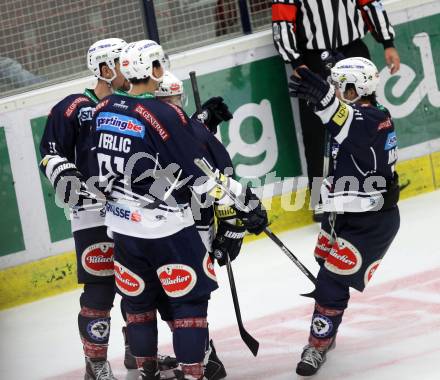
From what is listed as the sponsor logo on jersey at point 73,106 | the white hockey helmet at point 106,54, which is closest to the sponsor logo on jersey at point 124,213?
the sponsor logo on jersey at point 73,106

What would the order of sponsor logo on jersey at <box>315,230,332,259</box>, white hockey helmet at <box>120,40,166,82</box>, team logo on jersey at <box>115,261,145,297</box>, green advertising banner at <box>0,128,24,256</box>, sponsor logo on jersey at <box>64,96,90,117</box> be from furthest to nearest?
green advertising banner at <box>0,128,24,256</box> → sponsor logo on jersey at <box>315,230,332,259</box> → sponsor logo on jersey at <box>64,96,90,117</box> → team logo on jersey at <box>115,261,145,297</box> → white hockey helmet at <box>120,40,166,82</box>

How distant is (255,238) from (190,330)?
2868 mm

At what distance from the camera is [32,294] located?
679cm

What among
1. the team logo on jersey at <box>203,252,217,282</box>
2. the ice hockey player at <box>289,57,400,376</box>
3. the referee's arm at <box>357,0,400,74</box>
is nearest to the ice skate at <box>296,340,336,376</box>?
A: the ice hockey player at <box>289,57,400,376</box>

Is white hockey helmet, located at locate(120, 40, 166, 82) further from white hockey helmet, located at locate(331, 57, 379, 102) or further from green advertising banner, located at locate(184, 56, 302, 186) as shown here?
green advertising banner, located at locate(184, 56, 302, 186)

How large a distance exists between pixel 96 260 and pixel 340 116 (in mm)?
1184

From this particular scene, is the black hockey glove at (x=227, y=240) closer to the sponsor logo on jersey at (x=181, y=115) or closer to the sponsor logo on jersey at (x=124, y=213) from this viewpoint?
the sponsor logo on jersey at (x=124, y=213)

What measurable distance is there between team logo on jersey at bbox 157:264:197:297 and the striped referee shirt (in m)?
2.92

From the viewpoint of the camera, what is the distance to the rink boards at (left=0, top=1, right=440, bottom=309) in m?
6.78

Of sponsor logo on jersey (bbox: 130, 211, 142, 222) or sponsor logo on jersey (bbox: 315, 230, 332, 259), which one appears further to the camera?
sponsor logo on jersey (bbox: 315, 230, 332, 259)

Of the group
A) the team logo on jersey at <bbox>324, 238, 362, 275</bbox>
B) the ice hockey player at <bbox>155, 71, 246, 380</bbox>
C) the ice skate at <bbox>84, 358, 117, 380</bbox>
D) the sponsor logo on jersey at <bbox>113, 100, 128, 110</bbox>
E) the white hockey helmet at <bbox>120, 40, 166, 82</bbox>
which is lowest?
the ice skate at <bbox>84, 358, 117, 380</bbox>

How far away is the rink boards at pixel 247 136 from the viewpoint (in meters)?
6.78

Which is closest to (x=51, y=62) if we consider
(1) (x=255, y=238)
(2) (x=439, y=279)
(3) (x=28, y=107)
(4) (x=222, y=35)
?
(3) (x=28, y=107)

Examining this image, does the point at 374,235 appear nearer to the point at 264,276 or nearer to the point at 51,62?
the point at 264,276
